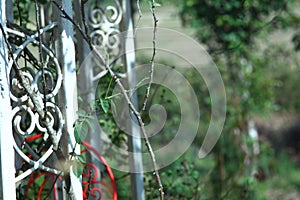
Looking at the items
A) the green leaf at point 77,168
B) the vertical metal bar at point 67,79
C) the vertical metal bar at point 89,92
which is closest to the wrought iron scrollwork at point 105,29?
the vertical metal bar at point 89,92

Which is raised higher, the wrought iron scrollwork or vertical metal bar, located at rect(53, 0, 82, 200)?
the wrought iron scrollwork

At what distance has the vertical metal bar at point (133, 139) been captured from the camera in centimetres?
308

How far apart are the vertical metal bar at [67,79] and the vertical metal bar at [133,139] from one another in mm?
670

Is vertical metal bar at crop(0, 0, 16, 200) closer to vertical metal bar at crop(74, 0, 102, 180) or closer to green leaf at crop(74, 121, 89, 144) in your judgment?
green leaf at crop(74, 121, 89, 144)

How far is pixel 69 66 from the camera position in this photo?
2.43 metres

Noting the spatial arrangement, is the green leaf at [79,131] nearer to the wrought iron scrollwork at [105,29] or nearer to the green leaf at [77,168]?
the green leaf at [77,168]

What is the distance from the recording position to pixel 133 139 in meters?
3.10

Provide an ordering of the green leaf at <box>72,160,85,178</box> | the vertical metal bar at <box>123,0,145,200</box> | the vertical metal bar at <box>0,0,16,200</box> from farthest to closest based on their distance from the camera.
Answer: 1. the vertical metal bar at <box>123,0,145,200</box>
2. the green leaf at <box>72,160,85,178</box>
3. the vertical metal bar at <box>0,0,16,200</box>

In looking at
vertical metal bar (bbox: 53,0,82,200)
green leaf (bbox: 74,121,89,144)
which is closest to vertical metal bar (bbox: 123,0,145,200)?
vertical metal bar (bbox: 53,0,82,200)

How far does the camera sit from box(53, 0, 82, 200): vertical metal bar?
240 centimetres

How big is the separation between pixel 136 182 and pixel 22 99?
39.0 inches

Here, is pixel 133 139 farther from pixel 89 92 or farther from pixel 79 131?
pixel 79 131

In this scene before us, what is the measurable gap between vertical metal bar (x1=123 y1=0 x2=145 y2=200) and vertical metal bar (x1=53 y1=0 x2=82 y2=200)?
2.20 feet

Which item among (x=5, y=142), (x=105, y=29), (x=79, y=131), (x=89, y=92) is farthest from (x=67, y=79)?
(x=105, y=29)
